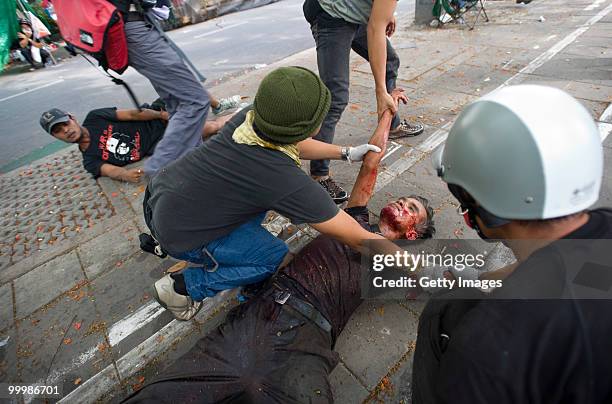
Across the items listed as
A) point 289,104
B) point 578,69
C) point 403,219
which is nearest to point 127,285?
point 289,104

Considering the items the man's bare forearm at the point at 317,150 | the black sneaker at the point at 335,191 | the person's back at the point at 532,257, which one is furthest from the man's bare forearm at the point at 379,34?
the person's back at the point at 532,257

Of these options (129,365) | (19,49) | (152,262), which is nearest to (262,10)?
(19,49)

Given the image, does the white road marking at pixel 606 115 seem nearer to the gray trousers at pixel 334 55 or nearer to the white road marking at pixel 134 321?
the gray trousers at pixel 334 55

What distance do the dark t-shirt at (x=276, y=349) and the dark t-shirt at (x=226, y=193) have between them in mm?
416

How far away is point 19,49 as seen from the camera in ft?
28.8

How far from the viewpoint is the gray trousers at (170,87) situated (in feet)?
10.0

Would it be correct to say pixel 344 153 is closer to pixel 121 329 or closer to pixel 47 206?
pixel 121 329

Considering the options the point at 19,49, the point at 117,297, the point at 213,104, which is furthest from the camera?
the point at 19,49

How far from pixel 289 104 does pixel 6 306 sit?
8.89 feet

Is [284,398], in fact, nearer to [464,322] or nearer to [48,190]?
[464,322]

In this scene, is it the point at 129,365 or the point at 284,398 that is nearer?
the point at 284,398

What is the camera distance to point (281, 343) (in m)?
1.71

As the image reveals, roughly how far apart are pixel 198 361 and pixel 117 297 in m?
1.24

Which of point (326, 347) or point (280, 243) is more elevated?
point (280, 243)
